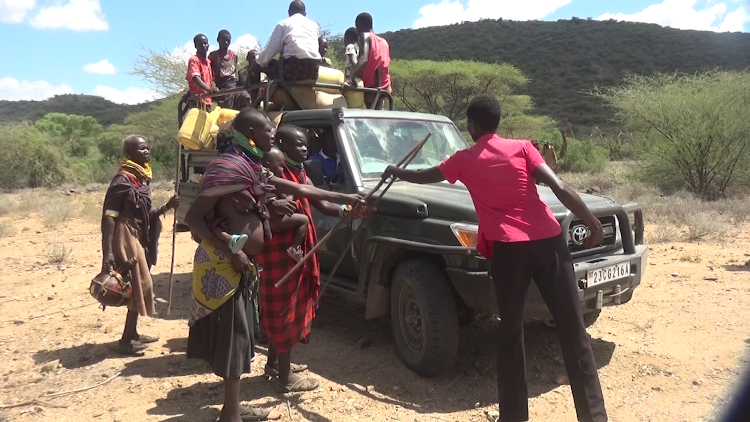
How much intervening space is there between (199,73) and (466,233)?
4601 millimetres

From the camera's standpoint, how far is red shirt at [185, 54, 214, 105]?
654 centimetres

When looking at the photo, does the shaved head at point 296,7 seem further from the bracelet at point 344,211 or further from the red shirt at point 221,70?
the bracelet at point 344,211

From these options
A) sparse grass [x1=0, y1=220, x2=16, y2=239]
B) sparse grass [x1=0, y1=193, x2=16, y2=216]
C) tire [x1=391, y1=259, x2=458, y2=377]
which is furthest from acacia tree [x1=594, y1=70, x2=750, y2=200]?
sparse grass [x1=0, y1=193, x2=16, y2=216]

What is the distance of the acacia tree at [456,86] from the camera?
76.2 ft

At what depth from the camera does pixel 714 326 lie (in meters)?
4.63

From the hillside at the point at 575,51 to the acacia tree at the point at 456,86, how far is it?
15.0 metres

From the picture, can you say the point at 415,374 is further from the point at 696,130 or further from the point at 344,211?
the point at 696,130

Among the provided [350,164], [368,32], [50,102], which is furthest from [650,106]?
[50,102]

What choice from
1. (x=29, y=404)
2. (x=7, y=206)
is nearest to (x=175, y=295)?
(x=29, y=404)

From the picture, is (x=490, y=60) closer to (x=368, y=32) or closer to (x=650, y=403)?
(x=368, y=32)

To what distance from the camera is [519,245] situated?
2.89 m

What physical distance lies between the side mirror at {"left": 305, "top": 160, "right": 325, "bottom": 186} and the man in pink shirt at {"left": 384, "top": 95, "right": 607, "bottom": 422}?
59.5 inches

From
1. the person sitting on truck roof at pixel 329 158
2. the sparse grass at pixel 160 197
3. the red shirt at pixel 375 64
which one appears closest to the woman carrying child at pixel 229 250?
the person sitting on truck roof at pixel 329 158

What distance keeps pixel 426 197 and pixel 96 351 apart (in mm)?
2876
